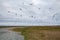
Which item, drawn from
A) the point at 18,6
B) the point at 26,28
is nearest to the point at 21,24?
the point at 26,28

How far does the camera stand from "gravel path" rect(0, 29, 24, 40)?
1092 millimetres

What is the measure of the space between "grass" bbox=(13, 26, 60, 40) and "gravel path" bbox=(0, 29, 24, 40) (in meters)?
0.04

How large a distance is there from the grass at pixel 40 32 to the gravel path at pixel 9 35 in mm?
41

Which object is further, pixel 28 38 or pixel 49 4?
pixel 49 4

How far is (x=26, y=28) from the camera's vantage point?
3.75ft

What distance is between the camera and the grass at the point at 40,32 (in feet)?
3.61

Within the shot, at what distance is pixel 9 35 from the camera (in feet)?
3.64

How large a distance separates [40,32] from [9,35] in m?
0.30

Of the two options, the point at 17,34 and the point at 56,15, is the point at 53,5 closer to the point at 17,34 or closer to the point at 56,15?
the point at 56,15

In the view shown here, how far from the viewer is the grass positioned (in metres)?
1.10

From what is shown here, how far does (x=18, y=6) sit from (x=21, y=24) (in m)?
0.19

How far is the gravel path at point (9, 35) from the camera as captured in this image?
3.58 feet

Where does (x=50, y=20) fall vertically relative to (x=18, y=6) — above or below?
below

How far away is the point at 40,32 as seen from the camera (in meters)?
1.13
